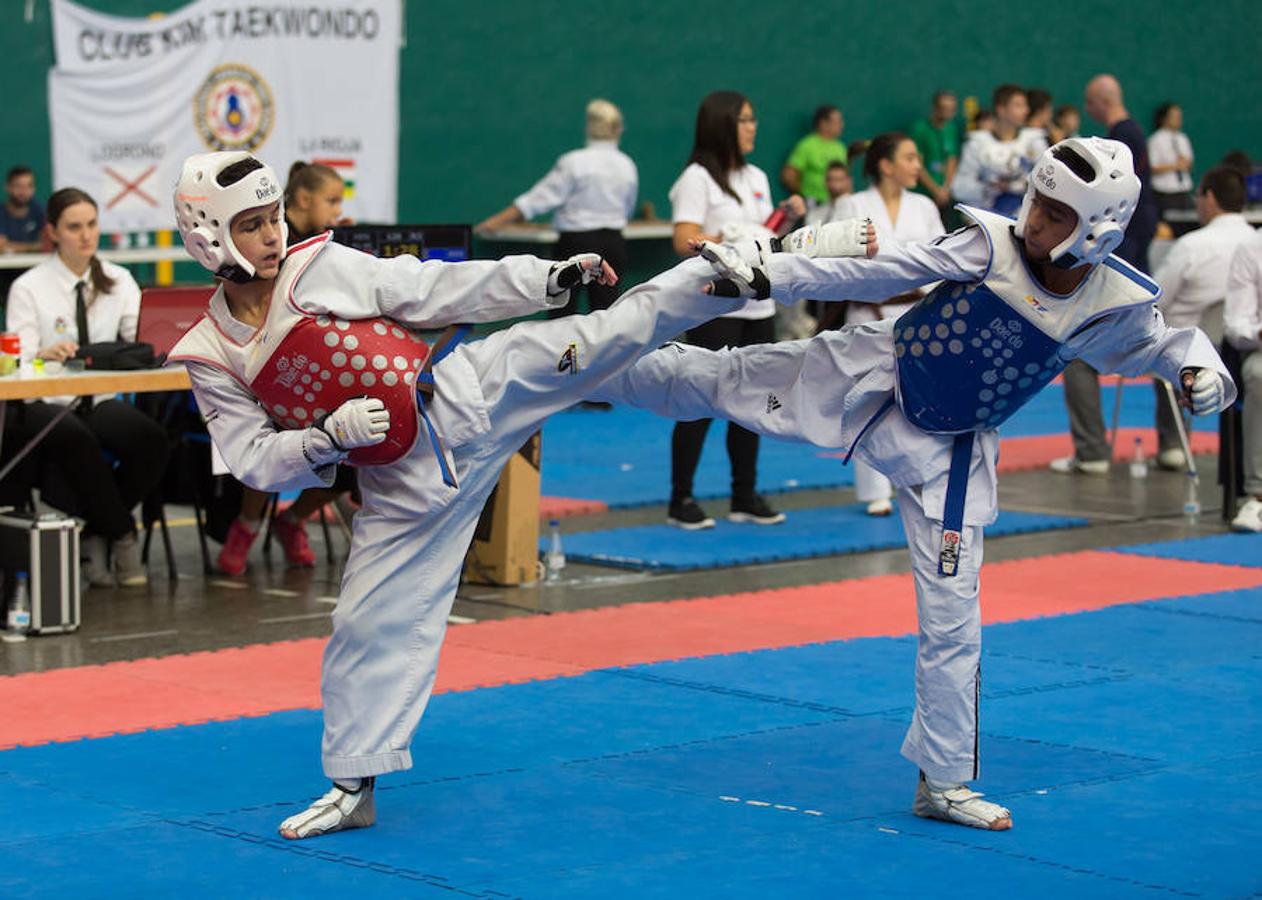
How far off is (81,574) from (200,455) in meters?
0.73

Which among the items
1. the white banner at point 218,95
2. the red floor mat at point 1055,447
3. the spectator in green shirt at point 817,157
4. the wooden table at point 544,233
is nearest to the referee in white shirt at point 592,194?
the wooden table at point 544,233

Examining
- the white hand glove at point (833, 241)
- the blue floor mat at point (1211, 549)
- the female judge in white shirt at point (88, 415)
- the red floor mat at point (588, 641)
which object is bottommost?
the red floor mat at point (588, 641)

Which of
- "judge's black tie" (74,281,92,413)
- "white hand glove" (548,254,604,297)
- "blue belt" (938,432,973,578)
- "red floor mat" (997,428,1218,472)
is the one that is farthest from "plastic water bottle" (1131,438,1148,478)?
"white hand glove" (548,254,604,297)

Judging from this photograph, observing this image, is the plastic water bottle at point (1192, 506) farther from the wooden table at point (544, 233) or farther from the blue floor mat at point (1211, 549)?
the wooden table at point (544, 233)

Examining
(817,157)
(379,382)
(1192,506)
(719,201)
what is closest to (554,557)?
(719,201)

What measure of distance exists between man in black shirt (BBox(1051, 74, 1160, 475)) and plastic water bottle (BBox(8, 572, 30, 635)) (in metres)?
6.06

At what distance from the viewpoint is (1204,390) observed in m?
4.94

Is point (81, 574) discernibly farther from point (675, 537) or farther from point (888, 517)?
point (888, 517)

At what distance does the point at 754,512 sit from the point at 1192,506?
236 cm

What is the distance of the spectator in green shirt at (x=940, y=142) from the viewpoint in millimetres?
19391

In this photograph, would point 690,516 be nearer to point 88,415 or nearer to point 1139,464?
point 88,415

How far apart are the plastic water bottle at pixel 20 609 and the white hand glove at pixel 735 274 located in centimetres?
367

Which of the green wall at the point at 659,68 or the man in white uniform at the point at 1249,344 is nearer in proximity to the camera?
the man in white uniform at the point at 1249,344

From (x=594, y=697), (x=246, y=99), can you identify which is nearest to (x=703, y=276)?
(x=594, y=697)
